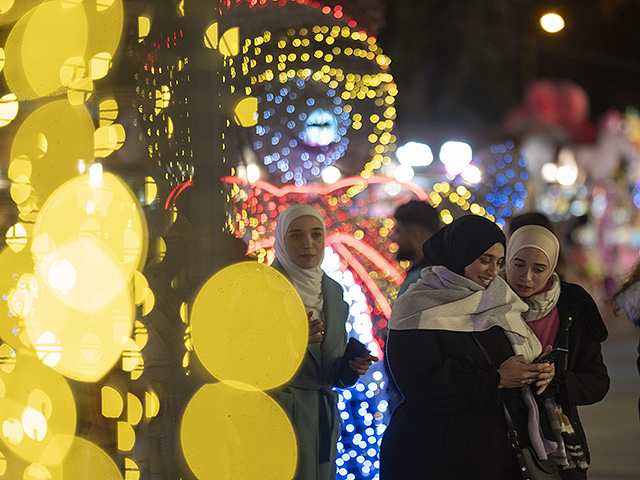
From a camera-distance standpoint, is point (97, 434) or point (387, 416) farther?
point (387, 416)

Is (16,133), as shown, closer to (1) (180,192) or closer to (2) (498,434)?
(1) (180,192)

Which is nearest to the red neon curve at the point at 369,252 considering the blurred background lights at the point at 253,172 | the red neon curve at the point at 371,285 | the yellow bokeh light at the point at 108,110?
the red neon curve at the point at 371,285

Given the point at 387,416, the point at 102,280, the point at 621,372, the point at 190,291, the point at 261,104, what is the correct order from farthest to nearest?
the point at 621,372, the point at 261,104, the point at 387,416, the point at 102,280, the point at 190,291

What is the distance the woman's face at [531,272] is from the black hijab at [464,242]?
22 cm

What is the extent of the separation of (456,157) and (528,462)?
4773 mm

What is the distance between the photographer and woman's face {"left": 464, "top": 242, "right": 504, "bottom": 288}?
339 cm

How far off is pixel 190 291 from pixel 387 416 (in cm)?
242

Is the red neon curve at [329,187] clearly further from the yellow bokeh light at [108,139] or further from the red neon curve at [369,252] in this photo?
the yellow bokeh light at [108,139]

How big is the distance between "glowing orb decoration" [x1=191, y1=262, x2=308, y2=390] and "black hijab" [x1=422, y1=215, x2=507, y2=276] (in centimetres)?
67

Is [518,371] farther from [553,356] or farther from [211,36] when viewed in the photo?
[211,36]

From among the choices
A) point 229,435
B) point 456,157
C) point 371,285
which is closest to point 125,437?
point 229,435

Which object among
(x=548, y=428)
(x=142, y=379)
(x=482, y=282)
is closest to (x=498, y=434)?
(x=548, y=428)

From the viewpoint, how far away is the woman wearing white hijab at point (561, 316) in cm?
348

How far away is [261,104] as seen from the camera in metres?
5.34
